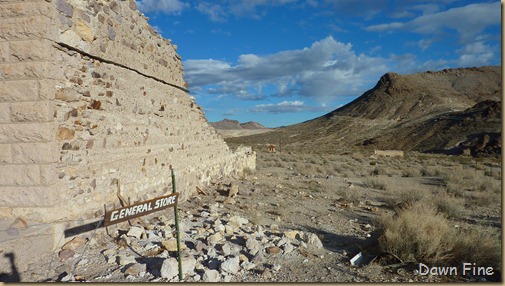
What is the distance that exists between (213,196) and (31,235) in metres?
5.25

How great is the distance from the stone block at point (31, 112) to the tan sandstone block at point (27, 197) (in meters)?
0.95

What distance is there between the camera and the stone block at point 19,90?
499 centimetres

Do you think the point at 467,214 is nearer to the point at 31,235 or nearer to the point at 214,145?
the point at 214,145

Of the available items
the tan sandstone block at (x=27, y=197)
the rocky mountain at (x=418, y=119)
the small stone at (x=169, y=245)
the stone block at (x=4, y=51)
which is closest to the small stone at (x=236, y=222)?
the small stone at (x=169, y=245)

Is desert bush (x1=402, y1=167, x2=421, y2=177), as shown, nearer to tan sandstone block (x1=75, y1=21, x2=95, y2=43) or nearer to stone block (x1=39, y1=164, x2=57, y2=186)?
tan sandstone block (x1=75, y1=21, x2=95, y2=43)

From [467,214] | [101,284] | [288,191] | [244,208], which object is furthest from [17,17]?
[467,214]

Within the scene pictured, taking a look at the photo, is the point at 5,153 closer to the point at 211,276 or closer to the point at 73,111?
the point at 73,111

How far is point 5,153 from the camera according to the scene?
16.5 ft

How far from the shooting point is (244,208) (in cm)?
845

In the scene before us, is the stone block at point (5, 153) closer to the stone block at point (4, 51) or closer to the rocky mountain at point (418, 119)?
the stone block at point (4, 51)

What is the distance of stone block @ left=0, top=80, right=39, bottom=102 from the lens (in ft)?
16.4

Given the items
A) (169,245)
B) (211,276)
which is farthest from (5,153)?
(211,276)

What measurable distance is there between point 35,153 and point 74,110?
0.83m

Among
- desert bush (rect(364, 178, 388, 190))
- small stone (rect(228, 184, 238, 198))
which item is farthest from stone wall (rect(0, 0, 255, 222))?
desert bush (rect(364, 178, 388, 190))
